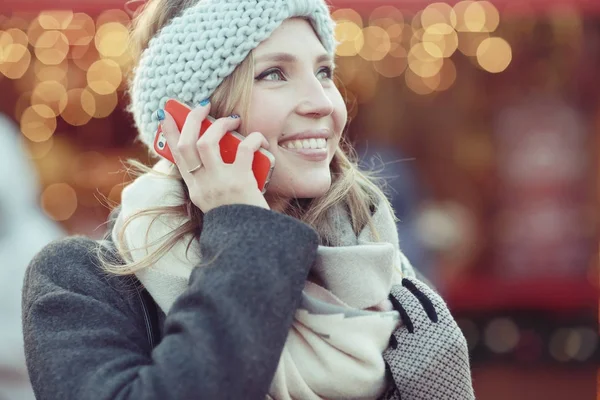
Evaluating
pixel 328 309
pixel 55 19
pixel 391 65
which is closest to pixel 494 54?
pixel 391 65

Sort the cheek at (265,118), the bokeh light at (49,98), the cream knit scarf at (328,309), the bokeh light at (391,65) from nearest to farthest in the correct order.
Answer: the cream knit scarf at (328,309)
the cheek at (265,118)
the bokeh light at (49,98)
the bokeh light at (391,65)

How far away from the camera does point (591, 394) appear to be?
4.76 meters

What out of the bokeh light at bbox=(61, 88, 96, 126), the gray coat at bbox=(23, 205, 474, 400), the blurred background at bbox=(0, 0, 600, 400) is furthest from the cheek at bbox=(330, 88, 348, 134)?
the bokeh light at bbox=(61, 88, 96, 126)

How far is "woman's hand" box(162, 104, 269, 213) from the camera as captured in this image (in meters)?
1.49

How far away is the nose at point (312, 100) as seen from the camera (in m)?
1.60

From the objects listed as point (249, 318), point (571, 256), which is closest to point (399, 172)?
point (571, 256)

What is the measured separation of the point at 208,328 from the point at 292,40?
0.68 metres

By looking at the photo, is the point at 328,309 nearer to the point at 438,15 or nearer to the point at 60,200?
the point at 438,15

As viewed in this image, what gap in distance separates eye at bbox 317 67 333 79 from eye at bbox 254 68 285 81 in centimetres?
12

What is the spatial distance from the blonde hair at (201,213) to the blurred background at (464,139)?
2656mm

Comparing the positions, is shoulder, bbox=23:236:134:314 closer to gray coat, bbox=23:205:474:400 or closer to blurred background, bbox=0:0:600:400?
gray coat, bbox=23:205:474:400

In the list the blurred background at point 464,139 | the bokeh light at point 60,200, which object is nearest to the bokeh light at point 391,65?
the blurred background at point 464,139

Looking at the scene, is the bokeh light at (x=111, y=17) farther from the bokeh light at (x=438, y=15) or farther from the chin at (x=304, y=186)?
the chin at (x=304, y=186)

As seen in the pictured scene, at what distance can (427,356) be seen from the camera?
1525mm
